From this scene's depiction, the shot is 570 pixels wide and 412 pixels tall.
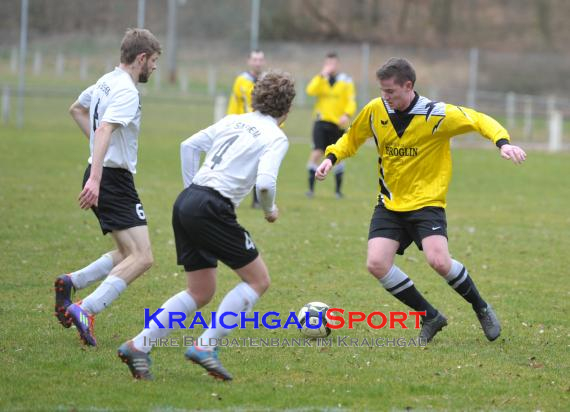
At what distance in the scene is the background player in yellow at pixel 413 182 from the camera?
6.12m

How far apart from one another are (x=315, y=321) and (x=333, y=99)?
8.97m

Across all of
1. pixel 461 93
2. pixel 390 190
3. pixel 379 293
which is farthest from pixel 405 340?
pixel 461 93

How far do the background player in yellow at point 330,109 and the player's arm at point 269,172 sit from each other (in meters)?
9.49

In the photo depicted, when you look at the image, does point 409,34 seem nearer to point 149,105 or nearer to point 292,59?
point 292,59

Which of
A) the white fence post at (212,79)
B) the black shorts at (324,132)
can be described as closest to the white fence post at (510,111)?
the white fence post at (212,79)

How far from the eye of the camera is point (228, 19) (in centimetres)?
3300

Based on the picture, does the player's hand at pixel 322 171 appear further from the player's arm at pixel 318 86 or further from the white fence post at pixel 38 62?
the white fence post at pixel 38 62

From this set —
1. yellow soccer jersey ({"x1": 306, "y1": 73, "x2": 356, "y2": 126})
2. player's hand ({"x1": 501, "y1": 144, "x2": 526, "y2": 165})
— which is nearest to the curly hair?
player's hand ({"x1": 501, "y1": 144, "x2": 526, "y2": 165})

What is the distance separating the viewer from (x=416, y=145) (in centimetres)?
625

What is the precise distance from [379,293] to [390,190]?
1745 millimetres

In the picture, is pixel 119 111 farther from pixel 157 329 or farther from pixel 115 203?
pixel 157 329

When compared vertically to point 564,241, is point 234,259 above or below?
above

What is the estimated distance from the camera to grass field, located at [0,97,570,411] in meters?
4.98

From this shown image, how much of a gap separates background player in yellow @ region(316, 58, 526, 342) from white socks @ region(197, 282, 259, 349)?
125cm
